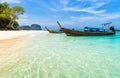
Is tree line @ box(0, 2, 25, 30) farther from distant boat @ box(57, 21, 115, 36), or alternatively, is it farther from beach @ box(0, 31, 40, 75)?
beach @ box(0, 31, 40, 75)

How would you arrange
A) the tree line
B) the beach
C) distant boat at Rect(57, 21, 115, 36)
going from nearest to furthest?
the beach, distant boat at Rect(57, 21, 115, 36), the tree line

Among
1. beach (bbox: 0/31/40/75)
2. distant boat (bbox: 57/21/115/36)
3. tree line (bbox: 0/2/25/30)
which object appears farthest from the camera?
tree line (bbox: 0/2/25/30)

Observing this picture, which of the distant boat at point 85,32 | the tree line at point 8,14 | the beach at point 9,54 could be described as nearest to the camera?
the beach at point 9,54

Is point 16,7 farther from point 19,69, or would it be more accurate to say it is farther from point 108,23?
point 19,69

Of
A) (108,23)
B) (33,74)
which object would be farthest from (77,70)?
(108,23)

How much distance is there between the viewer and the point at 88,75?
6.17 m

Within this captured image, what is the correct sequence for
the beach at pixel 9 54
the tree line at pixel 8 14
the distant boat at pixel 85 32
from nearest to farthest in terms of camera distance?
the beach at pixel 9 54 < the distant boat at pixel 85 32 < the tree line at pixel 8 14

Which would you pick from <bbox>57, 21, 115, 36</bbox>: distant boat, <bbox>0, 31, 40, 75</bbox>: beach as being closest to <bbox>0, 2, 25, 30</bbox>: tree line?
<bbox>57, 21, 115, 36</bbox>: distant boat

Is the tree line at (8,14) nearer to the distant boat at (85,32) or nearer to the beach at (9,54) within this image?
the distant boat at (85,32)

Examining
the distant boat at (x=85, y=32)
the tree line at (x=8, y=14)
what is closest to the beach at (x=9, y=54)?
the distant boat at (x=85, y=32)

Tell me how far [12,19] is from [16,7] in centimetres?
308

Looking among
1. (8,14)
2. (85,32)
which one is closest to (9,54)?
(85,32)

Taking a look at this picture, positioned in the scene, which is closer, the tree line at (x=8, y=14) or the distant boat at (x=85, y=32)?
the distant boat at (x=85, y=32)

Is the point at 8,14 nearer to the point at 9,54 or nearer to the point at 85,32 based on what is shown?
the point at 85,32
